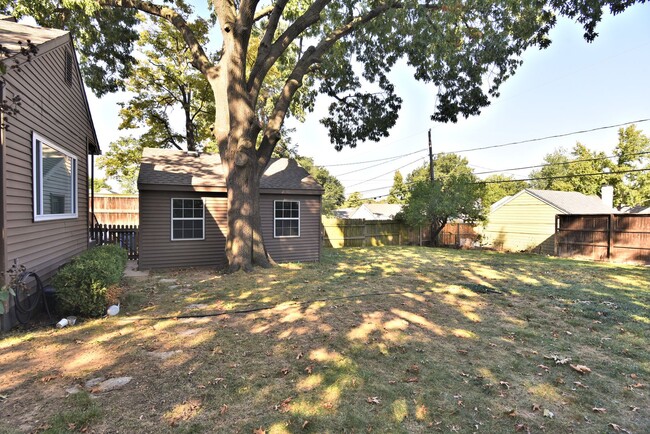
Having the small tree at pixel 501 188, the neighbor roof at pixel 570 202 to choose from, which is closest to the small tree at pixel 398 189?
the small tree at pixel 501 188

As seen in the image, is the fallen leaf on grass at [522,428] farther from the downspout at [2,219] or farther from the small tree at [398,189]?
the small tree at [398,189]

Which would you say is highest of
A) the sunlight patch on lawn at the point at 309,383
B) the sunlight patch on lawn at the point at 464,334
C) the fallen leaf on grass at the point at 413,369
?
the sunlight patch on lawn at the point at 309,383

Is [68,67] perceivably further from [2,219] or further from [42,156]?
[2,219]

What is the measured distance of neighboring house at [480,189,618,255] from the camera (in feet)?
72.9

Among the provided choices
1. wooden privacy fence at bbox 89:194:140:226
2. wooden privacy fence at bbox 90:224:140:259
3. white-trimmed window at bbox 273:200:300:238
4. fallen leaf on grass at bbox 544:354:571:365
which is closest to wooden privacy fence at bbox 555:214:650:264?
white-trimmed window at bbox 273:200:300:238

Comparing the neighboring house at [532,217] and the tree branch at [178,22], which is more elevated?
the tree branch at [178,22]

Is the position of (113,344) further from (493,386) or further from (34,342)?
(493,386)

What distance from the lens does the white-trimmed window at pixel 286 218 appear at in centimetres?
1143

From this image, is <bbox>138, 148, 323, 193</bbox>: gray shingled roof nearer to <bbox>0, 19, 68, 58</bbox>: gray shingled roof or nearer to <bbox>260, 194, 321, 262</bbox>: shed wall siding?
<bbox>260, 194, 321, 262</bbox>: shed wall siding

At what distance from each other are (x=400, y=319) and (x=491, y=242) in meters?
24.8

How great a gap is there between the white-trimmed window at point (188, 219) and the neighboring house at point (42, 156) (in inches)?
90.1

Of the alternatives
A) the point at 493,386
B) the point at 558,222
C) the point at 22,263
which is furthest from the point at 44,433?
the point at 558,222

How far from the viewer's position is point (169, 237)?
9781mm

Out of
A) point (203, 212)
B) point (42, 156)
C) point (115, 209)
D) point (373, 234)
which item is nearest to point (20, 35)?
point (42, 156)
